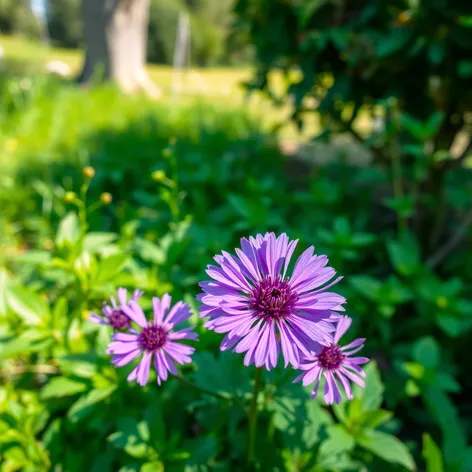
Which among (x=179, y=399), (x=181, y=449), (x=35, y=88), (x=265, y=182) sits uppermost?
(x=35, y=88)

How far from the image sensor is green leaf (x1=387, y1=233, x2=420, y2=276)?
1.58 metres

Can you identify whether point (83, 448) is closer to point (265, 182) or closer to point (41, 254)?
point (41, 254)

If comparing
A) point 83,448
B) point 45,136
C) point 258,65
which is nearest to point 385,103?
point 258,65

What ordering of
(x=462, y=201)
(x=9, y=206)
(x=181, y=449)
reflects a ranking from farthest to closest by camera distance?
(x=9, y=206) → (x=462, y=201) → (x=181, y=449)

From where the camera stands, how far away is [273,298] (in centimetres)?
69

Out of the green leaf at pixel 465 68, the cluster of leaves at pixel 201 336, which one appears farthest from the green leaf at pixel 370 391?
the green leaf at pixel 465 68

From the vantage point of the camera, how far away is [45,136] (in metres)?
3.10

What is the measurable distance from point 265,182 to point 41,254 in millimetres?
1030

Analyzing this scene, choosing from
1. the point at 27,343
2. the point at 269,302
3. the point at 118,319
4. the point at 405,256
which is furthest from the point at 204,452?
the point at 405,256

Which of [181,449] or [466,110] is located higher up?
[466,110]

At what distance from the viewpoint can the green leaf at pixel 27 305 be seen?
1277 mm

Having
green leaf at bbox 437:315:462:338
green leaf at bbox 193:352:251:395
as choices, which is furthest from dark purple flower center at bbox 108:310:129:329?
green leaf at bbox 437:315:462:338

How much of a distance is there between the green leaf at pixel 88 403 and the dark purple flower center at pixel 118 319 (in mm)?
290

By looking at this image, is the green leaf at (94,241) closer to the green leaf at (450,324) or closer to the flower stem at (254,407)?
the flower stem at (254,407)
